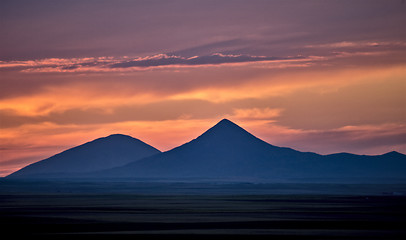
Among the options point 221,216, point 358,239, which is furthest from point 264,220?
point 358,239

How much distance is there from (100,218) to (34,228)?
9.86 m

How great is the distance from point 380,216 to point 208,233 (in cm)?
2162

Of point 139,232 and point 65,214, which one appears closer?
point 139,232

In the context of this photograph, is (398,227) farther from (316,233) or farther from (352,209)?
(352,209)

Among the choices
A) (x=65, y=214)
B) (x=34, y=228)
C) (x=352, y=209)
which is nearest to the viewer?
(x=34, y=228)

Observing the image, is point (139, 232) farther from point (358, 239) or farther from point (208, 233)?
point (358, 239)

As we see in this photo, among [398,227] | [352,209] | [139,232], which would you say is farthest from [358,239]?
[352,209]

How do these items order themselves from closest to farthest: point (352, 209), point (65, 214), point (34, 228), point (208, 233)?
point (208, 233) → point (34, 228) → point (65, 214) → point (352, 209)

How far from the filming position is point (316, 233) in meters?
49.6

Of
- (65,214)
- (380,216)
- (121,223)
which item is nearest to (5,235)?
(121,223)

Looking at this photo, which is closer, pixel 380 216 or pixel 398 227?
pixel 398 227

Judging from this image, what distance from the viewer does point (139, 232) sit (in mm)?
50469

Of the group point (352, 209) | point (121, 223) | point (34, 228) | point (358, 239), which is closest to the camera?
point (358, 239)

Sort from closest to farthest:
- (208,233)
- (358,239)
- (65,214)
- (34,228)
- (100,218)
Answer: (358,239), (208,233), (34,228), (100,218), (65,214)
